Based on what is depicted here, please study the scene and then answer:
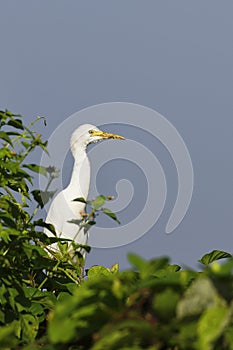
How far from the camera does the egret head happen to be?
1011cm

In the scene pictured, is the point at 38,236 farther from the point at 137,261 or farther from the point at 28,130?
the point at 137,261

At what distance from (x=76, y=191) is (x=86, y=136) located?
6.14 feet

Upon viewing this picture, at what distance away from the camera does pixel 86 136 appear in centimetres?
1024

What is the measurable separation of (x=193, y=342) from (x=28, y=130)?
1.89 metres

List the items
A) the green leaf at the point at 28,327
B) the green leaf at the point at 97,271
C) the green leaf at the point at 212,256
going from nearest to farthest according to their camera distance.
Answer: the green leaf at the point at 28,327 < the green leaf at the point at 212,256 < the green leaf at the point at 97,271

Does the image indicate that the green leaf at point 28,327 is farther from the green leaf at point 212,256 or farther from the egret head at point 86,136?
the egret head at point 86,136

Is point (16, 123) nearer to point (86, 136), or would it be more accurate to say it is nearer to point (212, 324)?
point (212, 324)

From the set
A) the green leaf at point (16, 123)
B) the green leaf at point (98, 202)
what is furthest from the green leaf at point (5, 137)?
the green leaf at point (98, 202)

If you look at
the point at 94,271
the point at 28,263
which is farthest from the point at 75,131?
the point at 28,263

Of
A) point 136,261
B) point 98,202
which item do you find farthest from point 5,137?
point 136,261

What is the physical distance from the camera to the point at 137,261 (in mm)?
1118

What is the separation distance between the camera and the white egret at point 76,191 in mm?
7852

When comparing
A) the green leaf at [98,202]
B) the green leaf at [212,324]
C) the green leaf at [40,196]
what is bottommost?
the green leaf at [212,324]

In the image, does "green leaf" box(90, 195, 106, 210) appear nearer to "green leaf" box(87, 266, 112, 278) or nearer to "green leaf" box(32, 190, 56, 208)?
"green leaf" box(32, 190, 56, 208)
